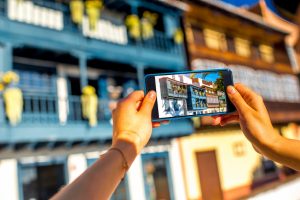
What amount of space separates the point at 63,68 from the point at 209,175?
894cm

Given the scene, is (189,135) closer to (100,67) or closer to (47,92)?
(100,67)

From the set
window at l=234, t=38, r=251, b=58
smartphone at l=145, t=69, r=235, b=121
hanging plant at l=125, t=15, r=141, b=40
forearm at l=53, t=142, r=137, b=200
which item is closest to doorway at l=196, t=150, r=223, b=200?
hanging plant at l=125, t=15, r=141, b=40

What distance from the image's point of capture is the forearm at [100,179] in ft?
3.75

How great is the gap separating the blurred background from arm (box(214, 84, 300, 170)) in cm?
866

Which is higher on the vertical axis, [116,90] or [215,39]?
[215,39]

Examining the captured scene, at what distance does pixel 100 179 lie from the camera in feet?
4.03

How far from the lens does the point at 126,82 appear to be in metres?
15.8

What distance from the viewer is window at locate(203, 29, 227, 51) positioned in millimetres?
18981

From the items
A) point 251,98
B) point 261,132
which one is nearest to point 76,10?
point 251,98

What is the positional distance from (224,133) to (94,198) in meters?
17.2

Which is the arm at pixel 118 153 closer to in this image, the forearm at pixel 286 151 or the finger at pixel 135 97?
the finger at pixel 135 97

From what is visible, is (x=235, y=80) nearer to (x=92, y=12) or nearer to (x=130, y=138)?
(x=92, y=12)

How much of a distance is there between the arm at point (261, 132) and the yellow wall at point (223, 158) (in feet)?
44.2

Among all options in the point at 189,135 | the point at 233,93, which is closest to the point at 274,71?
the point at 189,135
